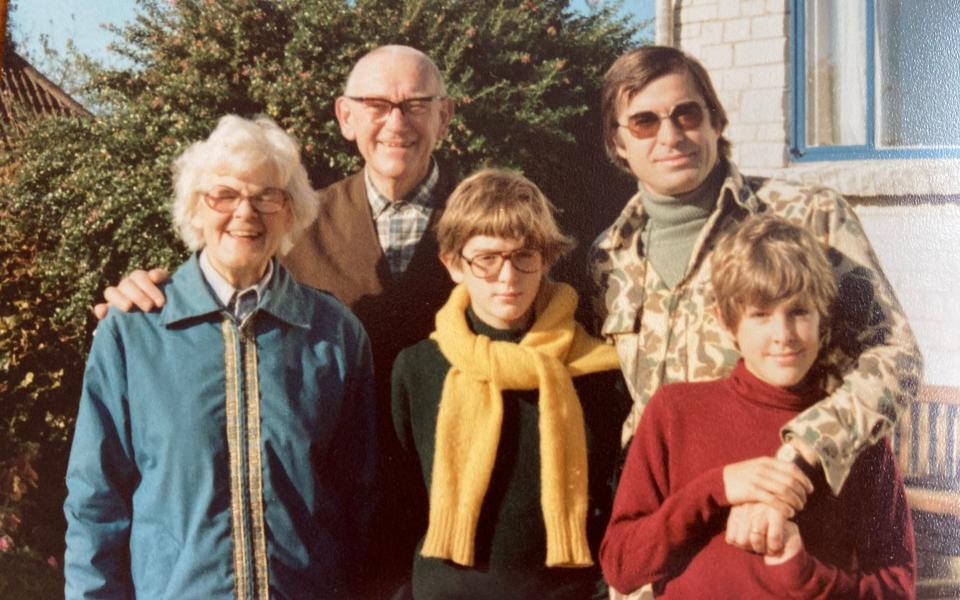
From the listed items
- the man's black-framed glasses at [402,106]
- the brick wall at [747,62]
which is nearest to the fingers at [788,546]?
the brick wall at [747,62]

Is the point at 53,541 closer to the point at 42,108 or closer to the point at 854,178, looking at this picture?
the point at 42,108

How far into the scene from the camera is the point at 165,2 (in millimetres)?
2203

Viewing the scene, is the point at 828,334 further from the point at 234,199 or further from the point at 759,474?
the point at 234,199

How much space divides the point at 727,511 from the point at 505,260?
66 cm

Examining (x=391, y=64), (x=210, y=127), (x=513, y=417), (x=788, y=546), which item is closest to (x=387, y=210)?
(x=391, y=64)

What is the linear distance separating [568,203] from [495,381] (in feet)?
1.40

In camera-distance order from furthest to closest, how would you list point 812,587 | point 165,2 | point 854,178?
point 165,2 < point 854,178 < point 812,587

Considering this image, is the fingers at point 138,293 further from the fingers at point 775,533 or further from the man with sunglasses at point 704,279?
the fingers at point 775,533

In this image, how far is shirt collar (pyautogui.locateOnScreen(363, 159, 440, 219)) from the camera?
2.08 m

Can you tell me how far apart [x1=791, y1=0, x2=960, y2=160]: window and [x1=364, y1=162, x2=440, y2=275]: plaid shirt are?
80 centimetres

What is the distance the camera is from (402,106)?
2035 millimetres

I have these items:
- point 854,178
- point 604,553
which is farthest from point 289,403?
point 854,178

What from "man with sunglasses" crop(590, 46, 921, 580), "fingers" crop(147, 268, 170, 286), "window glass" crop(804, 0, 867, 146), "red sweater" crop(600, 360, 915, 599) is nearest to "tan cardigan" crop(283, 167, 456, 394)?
"fingers" crop(147, 268, 170, 286)

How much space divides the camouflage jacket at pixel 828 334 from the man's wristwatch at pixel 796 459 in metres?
0.03
